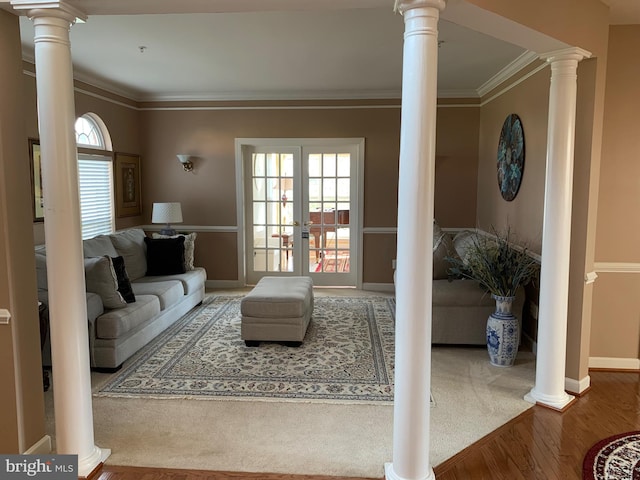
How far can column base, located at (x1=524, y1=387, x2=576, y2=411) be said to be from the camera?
10.5 feet

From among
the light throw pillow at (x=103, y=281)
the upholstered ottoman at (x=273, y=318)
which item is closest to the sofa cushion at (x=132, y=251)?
the light throw pillow at (x=103, y=281)

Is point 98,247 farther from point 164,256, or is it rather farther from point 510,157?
point 510,157

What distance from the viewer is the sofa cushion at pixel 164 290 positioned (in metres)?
4.67

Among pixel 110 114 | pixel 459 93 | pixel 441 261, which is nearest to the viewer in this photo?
pixel 441 261

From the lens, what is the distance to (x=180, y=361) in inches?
158

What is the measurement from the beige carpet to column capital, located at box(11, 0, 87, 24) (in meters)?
2.25

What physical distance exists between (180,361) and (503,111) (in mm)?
4168

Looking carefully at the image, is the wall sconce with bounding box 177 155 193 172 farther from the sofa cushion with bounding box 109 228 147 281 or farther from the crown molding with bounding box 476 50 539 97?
the crown molding with bounding box 476 50 539 97

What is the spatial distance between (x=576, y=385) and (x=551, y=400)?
322 mm

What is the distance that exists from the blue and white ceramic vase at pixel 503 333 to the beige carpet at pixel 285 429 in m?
0.28

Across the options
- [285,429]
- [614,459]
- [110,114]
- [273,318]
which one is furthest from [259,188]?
[614,459]

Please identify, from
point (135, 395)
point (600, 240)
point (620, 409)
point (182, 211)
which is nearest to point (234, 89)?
point (182, 211)

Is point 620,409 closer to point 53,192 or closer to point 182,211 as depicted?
point 53,192

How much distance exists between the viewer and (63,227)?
231 cm
